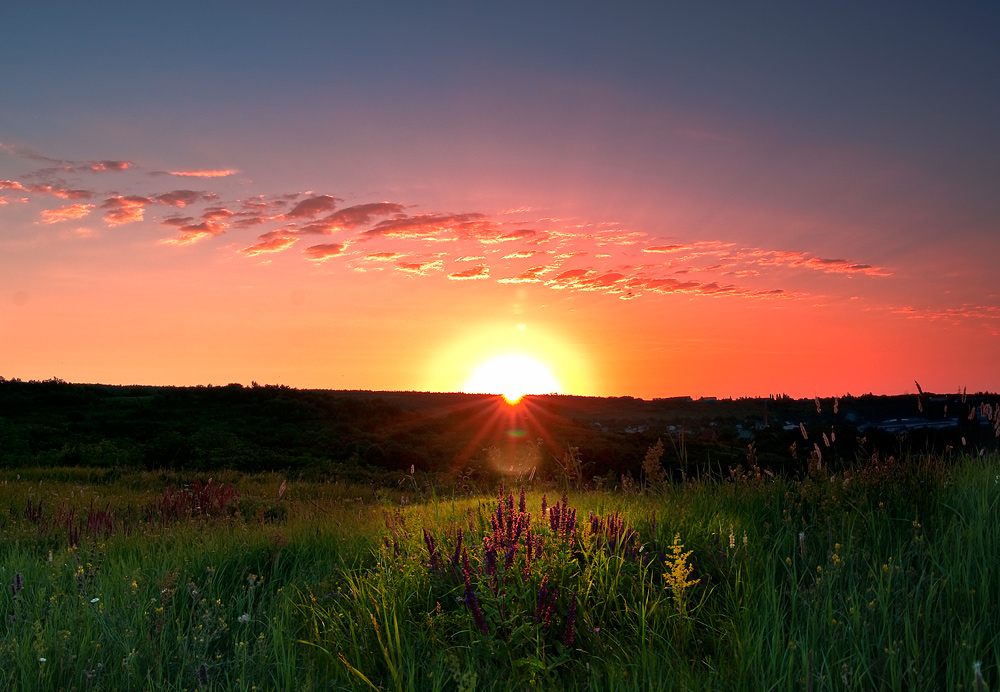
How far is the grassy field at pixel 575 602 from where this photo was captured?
3.46 metres

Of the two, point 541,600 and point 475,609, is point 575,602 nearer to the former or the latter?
point 541,600

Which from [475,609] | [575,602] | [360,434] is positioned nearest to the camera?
[475,609]

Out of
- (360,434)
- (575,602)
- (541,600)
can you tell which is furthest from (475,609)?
(360,434)

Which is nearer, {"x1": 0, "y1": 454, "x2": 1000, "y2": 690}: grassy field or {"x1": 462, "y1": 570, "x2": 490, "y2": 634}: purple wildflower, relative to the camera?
{"x1": 0, "y1": 454, "x2": 1000, "y2": 690}: grassy field

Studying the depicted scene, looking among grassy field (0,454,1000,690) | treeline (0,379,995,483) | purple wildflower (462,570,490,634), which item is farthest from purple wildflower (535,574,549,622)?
treeline (0,379,995,483)

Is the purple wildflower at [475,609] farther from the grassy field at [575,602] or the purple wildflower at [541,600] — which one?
the purple wildflower at [541,600]

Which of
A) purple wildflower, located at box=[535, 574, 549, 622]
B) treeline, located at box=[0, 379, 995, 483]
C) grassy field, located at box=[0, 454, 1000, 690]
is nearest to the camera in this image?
grassy field, located at box=[0, 454, 1000, 690]

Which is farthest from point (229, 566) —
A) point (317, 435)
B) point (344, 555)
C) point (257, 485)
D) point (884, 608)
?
point (317, 435)

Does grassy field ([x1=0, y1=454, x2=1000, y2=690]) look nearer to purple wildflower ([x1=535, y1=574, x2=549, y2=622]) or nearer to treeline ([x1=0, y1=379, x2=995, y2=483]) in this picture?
purple wildflower ([x1=535, y1=574, x2=549, y2=622])

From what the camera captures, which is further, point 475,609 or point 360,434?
point 360,434

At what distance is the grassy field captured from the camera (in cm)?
346

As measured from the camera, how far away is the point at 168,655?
4.05 m

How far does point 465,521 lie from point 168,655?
2394 mm

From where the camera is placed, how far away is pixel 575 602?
3820mm
